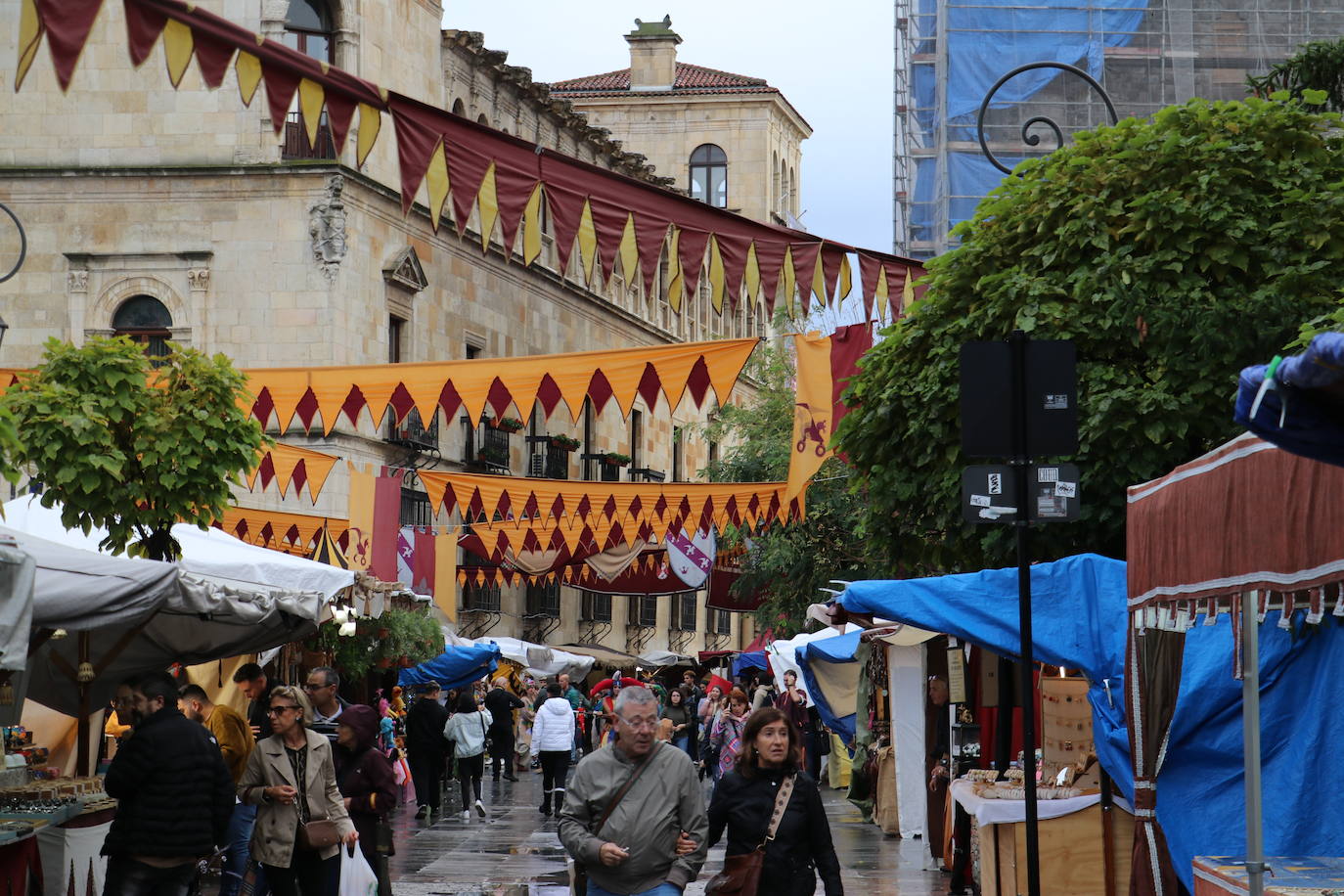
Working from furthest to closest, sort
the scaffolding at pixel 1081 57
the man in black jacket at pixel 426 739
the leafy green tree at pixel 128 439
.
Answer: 1. the scaffolding at pixel 1081 57
2. the man in black jacket at pixel 426 739
3. the leafy green tree at pixel 128 439

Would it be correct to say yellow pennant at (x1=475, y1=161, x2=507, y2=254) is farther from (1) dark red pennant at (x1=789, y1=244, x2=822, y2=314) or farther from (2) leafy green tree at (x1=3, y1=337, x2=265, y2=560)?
(2) leafy green tree at (x1=3, y1=337, x2=265, y2=560)

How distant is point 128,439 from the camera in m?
16.1

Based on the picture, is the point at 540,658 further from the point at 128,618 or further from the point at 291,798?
the point at 128,618

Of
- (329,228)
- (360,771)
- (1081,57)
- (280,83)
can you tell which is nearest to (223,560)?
(360,771)

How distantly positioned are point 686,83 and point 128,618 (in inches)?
2268

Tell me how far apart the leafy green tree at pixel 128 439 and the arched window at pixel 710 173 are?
50.6 meters

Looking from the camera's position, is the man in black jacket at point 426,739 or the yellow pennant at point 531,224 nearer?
the yellow pennant at point 531,224

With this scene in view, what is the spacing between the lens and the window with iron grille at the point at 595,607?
56509 mm

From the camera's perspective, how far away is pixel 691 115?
218ft

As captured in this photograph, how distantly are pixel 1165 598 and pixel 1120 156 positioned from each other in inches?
315

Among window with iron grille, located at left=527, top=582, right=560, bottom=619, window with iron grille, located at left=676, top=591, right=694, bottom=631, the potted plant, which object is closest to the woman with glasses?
the potted plant

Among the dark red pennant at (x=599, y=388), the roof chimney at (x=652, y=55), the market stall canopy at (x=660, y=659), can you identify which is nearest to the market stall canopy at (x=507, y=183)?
the dark red pennant at (x=599, y=388)

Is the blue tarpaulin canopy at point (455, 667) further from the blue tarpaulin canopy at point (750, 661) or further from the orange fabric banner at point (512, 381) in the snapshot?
the orange fabric banner at point (512, 381)

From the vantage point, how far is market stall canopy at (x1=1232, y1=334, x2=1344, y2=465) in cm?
533
